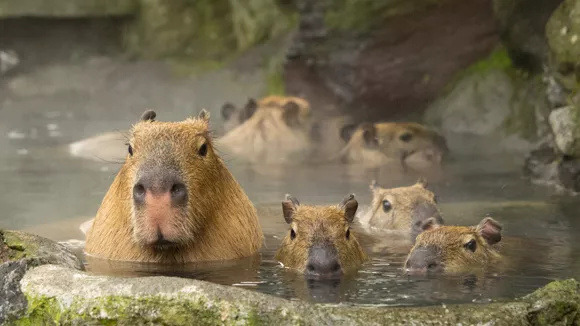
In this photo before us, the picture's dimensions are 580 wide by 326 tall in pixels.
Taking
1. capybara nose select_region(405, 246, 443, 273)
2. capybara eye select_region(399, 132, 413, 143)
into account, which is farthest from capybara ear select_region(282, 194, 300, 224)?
capybara eye select_region(399, 132, 413, 143)

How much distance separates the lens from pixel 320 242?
7.06 m

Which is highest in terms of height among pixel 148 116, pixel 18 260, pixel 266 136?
pixel 266 136

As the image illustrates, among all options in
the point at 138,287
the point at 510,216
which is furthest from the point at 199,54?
the point at 138,287

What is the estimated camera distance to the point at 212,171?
23.7 feet

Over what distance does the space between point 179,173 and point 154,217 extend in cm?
→ 34

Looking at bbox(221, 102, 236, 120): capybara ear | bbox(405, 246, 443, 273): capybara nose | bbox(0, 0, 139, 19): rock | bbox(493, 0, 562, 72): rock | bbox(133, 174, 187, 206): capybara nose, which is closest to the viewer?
bbox(133, 174, 187, 206): capybara nose

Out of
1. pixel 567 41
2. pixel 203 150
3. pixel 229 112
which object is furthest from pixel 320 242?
pixel 229 112

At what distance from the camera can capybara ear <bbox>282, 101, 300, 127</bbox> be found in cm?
1477

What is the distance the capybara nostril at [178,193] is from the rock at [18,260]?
670mm

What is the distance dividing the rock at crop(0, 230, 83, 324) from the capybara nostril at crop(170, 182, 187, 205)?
2.20ft

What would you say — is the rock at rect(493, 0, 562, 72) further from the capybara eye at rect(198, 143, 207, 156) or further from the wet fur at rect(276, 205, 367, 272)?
the capybara eye at rect(198, 143, 207, 156)

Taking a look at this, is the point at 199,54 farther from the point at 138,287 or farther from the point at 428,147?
the point at 138,287

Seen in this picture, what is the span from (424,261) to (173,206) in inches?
63.8

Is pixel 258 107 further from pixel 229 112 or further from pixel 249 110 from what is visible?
pixel 229 112
